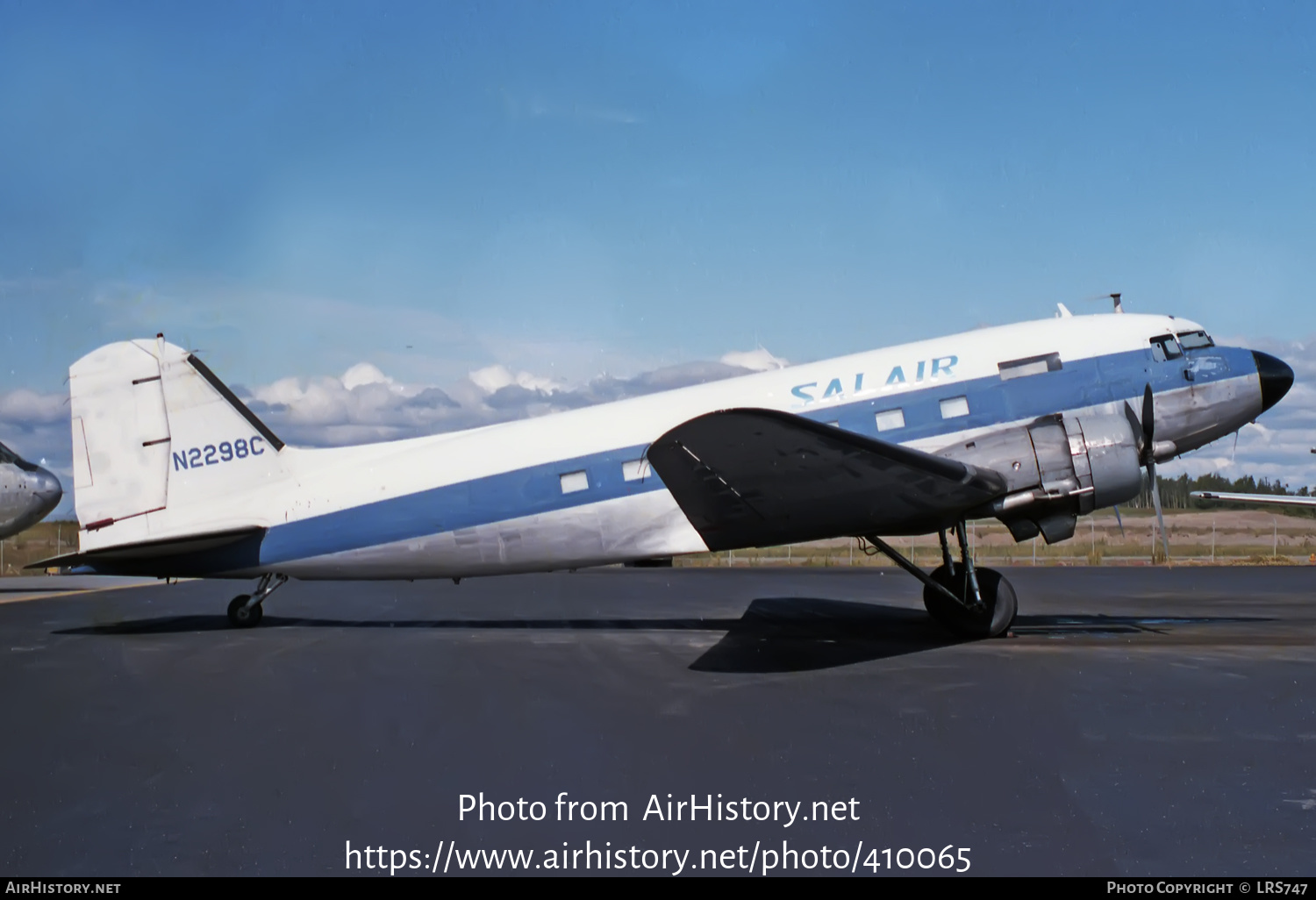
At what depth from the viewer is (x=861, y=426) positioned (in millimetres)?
11930

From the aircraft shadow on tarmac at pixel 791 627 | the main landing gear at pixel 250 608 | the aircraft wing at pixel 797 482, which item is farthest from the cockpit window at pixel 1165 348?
the main landing gear at pixel 250 608

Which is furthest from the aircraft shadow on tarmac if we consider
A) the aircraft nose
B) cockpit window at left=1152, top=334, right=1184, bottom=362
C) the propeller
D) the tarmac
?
the aircraft nose

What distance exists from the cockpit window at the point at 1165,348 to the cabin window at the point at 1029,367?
1.39m

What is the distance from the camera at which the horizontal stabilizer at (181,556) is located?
40.8 ft

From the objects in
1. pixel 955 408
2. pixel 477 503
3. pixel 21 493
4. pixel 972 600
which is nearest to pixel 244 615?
pixel 477 503

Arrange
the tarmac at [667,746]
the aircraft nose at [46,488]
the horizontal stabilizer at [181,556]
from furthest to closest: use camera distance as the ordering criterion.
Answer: the aircraft nose at [46,488] → the horizontal stabilizer at [181,556] → the tarmac at [667,746]

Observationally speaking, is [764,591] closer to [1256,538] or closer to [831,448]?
[831,448]

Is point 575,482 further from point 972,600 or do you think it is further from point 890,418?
point 972,600

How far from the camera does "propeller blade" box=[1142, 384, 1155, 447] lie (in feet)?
37.6

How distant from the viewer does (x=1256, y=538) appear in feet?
171

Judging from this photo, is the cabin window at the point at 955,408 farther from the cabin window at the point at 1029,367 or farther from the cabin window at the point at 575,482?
the cabin window at the point at 575,482

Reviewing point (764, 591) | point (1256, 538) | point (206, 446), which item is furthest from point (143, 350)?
point (1256, 538)

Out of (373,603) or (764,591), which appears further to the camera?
(764,591)

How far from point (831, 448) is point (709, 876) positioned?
5.70 metres
